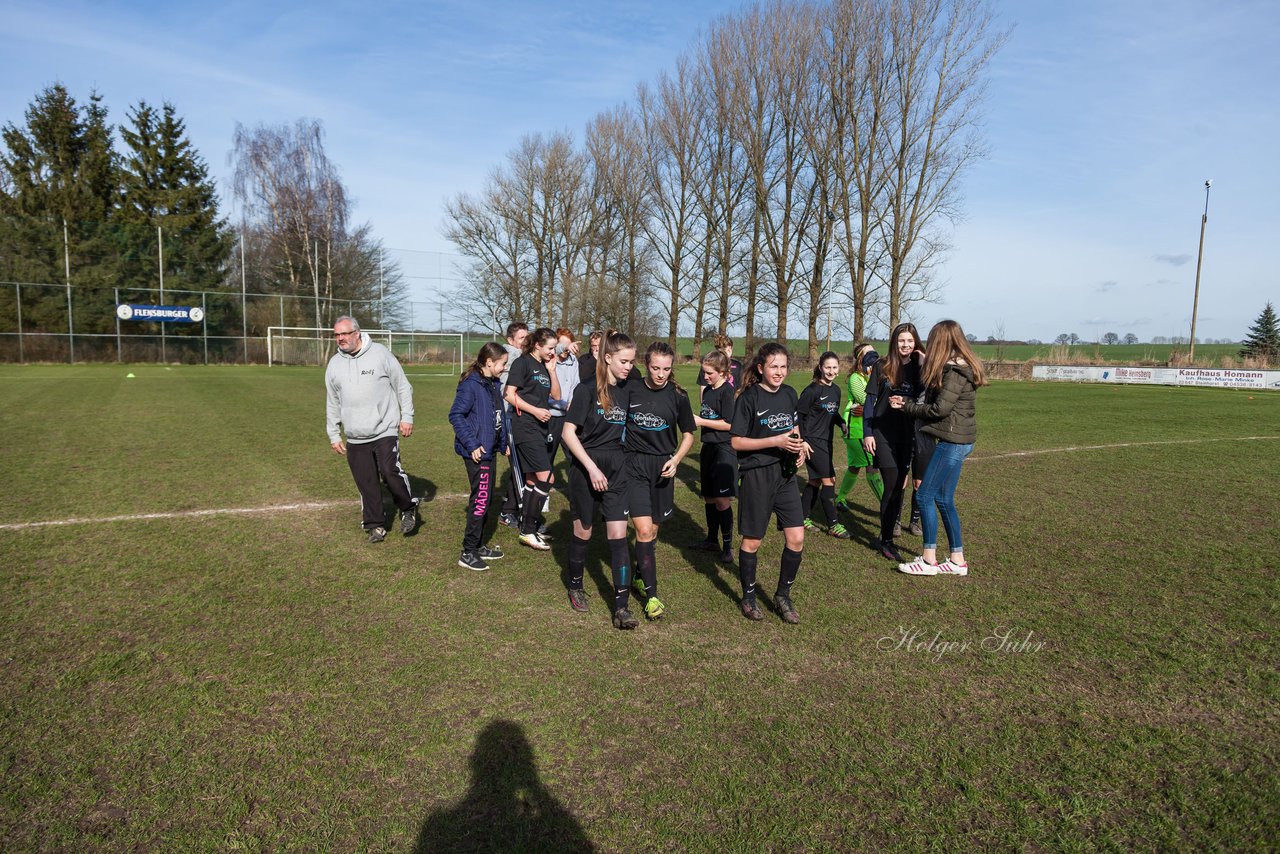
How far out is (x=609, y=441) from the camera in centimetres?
Result: 464

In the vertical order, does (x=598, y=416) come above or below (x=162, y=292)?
below

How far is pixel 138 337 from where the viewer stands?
3431cm

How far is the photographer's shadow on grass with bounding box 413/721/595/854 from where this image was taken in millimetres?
→ 2605

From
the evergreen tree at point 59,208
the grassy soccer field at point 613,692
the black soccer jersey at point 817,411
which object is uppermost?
the evergreen tree at point 59,208

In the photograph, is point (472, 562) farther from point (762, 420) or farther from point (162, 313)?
point (162, 313)

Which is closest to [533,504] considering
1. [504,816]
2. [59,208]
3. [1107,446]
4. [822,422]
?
[822,422]

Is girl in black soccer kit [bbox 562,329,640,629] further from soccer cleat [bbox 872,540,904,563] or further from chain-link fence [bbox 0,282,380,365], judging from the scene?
chain-link fence [bbox 0,282,380,365]

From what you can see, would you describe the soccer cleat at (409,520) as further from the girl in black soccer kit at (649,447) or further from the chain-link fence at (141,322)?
the chain-link fence at (141,322)

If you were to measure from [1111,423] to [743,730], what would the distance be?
15.8 m

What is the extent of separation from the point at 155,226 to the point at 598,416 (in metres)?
45.1

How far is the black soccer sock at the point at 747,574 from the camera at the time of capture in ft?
15.5

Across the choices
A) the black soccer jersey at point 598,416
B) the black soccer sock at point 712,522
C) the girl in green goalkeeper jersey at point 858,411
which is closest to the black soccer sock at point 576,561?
the black soccer jersey at point 598,416

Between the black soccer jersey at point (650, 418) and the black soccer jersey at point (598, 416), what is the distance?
2.2 inches

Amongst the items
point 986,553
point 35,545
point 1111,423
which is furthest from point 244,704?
point 1111,423
